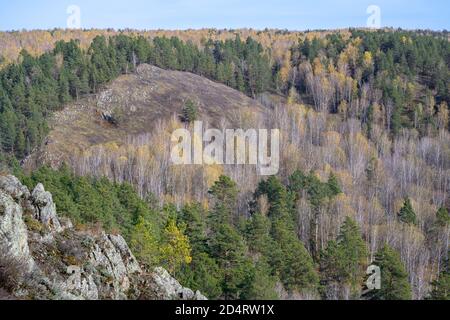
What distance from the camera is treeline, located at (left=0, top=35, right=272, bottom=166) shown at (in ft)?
265

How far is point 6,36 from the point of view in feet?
585

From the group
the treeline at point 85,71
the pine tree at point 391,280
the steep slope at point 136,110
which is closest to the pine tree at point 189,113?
the steep slope at point 136,110

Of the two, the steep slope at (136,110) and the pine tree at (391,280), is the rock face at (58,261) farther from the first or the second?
the steep slope at (136,110)

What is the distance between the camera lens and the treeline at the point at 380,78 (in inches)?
4358

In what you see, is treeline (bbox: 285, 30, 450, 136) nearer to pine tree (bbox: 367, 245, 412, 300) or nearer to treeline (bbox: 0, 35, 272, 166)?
treeline (bbox: 0, 35, 272, 166)

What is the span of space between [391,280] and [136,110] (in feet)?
228

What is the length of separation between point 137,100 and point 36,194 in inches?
3089

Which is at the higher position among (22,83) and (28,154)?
(22,83)

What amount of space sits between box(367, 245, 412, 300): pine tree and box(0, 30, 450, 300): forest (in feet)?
0.27

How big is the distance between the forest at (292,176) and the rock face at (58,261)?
3542mm

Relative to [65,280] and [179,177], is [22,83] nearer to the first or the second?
[179,177]

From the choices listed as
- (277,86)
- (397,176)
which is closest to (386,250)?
(397,176)

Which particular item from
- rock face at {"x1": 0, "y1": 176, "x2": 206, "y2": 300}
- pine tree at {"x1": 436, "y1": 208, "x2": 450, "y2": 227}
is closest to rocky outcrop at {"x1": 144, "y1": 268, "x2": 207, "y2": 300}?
rock face at {"x1": 0, "y1": 176, "x2": 206, "y2": 300}

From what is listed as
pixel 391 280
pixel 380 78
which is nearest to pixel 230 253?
pixel 391 280
